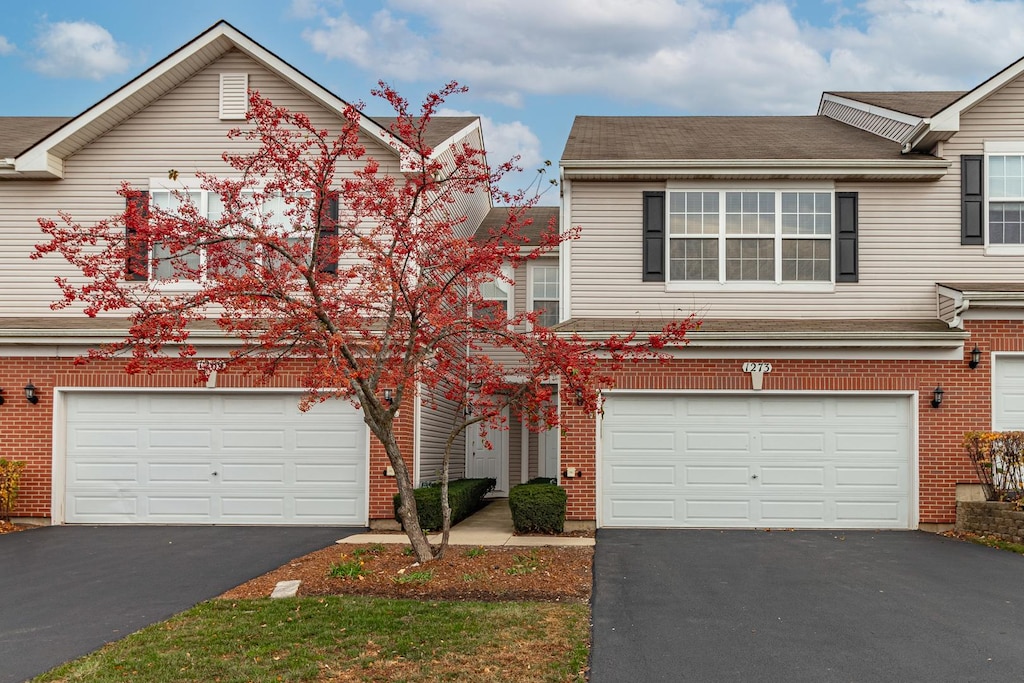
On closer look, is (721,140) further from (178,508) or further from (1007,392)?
(178,508)

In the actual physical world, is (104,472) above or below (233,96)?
below

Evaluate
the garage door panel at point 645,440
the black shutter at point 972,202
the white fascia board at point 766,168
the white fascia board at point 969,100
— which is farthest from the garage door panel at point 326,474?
the white fascia board at point 969,100

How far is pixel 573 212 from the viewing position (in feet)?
51.3

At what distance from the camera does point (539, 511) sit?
45.6ft

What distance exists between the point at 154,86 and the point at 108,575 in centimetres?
868

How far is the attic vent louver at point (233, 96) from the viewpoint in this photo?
16.0 metres

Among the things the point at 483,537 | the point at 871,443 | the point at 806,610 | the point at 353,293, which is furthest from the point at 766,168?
the point at 806,610

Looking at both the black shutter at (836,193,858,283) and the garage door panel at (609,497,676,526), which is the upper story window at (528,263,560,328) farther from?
the black shutter at (836,193,858,283)

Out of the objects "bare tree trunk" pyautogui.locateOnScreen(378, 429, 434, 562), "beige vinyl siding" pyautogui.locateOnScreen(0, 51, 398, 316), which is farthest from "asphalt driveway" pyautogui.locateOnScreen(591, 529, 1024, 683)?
"beige vinyl siding" pyautogui.locateOnScreen(0, 51, 398, 316)

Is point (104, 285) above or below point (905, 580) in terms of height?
above

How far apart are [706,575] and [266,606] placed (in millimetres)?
4926

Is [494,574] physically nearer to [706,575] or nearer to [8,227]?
[706,575]

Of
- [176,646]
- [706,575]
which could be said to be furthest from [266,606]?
[706,575]

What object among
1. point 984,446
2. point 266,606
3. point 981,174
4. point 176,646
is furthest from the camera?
point 981,174
